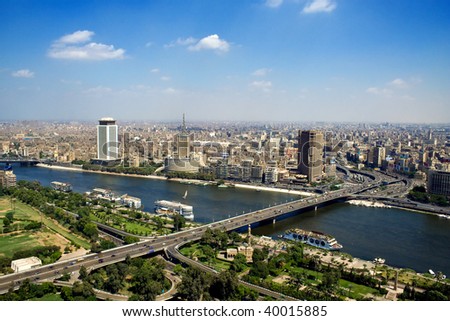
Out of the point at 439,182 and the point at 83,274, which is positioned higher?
the point at 439,182

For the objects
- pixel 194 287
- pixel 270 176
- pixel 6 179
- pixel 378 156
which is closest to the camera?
pixel 194 287

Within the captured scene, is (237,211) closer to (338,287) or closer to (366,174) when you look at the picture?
(338,287)

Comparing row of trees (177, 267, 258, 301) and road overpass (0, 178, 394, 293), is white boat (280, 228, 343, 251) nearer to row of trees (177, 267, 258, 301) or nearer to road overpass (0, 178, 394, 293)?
road overpass (0, 178, 394, 293)

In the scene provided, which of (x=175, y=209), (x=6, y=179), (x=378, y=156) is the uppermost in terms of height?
(x=378, y=156)

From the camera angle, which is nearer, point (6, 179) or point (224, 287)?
point (224, 287)

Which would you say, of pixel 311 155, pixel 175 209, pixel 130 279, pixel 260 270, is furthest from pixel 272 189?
pixel 130 279

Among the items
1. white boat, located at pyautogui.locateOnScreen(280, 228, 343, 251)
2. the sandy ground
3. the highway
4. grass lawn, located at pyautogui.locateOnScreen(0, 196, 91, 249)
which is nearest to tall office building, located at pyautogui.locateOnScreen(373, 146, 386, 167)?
the highway

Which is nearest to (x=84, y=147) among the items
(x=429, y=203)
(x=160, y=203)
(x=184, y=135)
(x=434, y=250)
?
(x=184, y=135)

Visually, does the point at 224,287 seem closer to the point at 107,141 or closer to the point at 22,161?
the point at 107,141
